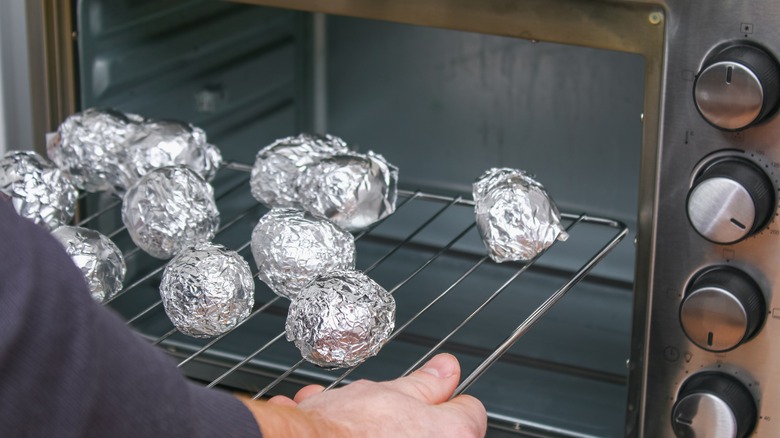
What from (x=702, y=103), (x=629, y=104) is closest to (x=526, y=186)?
(x=702, y=103)

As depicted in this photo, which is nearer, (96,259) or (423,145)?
(96,259)

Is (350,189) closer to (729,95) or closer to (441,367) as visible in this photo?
(441,367)

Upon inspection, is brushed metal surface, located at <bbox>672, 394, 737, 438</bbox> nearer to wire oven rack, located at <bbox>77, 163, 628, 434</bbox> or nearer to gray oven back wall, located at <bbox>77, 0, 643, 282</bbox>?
wire oven rack, located at <bbox>77, 163, 628, 434</bbox>

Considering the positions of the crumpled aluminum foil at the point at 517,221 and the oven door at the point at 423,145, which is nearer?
the crumpled aluminum foil at the point at 517,221

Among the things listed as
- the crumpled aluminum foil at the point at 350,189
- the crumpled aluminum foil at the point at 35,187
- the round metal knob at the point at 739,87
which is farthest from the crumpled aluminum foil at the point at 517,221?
the crumpled aluminum foil at the point at 35,187

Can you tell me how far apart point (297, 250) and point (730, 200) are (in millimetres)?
421

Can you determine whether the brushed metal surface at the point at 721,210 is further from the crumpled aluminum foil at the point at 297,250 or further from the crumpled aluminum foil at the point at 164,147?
the crumpled aluminum foil at the point at 164,147

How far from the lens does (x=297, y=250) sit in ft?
3.43

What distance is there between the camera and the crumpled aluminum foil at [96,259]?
3.33 feet

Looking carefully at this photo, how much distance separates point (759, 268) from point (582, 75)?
544mm

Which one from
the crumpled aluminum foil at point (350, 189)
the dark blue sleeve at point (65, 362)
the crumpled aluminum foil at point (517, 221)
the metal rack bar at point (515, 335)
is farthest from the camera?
the crumpled aluminum foil at point (350, 189)

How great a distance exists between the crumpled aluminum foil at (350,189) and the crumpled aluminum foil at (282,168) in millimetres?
31

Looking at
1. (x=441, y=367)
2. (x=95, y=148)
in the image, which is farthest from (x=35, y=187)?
(x=441, y=367)

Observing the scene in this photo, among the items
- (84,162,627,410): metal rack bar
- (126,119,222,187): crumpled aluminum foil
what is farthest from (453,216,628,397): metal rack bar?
(126,119,222,187): crumpled aluminum foil
